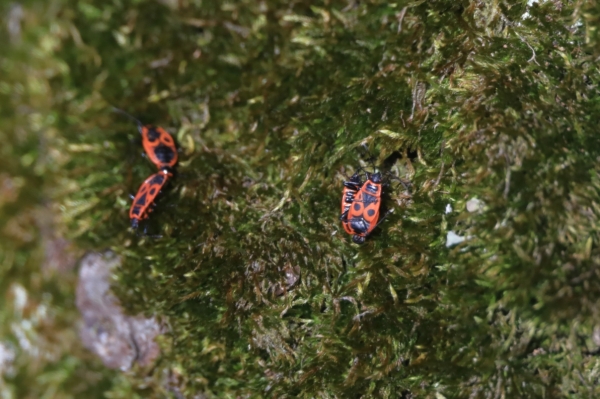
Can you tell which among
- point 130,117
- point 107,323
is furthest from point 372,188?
point 107,323

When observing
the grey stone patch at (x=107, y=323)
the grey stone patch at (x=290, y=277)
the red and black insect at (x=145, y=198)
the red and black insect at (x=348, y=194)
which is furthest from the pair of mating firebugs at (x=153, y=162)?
the red and black insect at (x=348, y=194)

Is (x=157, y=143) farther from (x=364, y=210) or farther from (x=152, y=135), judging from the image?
(x=364, y=210)

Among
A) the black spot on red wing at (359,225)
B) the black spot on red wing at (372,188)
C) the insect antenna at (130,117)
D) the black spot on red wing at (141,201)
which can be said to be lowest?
the black spot on red wing at (359,225)

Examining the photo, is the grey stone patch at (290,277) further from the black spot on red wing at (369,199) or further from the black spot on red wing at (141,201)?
the black spot on red wing at (141,201)

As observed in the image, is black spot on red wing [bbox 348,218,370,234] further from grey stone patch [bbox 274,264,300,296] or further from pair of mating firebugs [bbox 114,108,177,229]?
pair of mating firebugs [bbox 114,108,177,229]

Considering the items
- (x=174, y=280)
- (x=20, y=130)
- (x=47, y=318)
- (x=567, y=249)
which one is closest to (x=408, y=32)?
(x=567, y=249)

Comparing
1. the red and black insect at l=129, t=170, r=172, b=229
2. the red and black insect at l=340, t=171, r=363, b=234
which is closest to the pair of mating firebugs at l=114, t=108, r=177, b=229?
the red and black insect at l=129, t=170, r=172, b=229

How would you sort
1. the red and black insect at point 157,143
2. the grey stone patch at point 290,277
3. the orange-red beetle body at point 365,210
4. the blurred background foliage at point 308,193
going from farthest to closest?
the grey stone patch at point 290,277 → the orange-red beetle body at point 365,210 → the red and black insect at point 157,143 → the blurred background foliage at point 308,193
